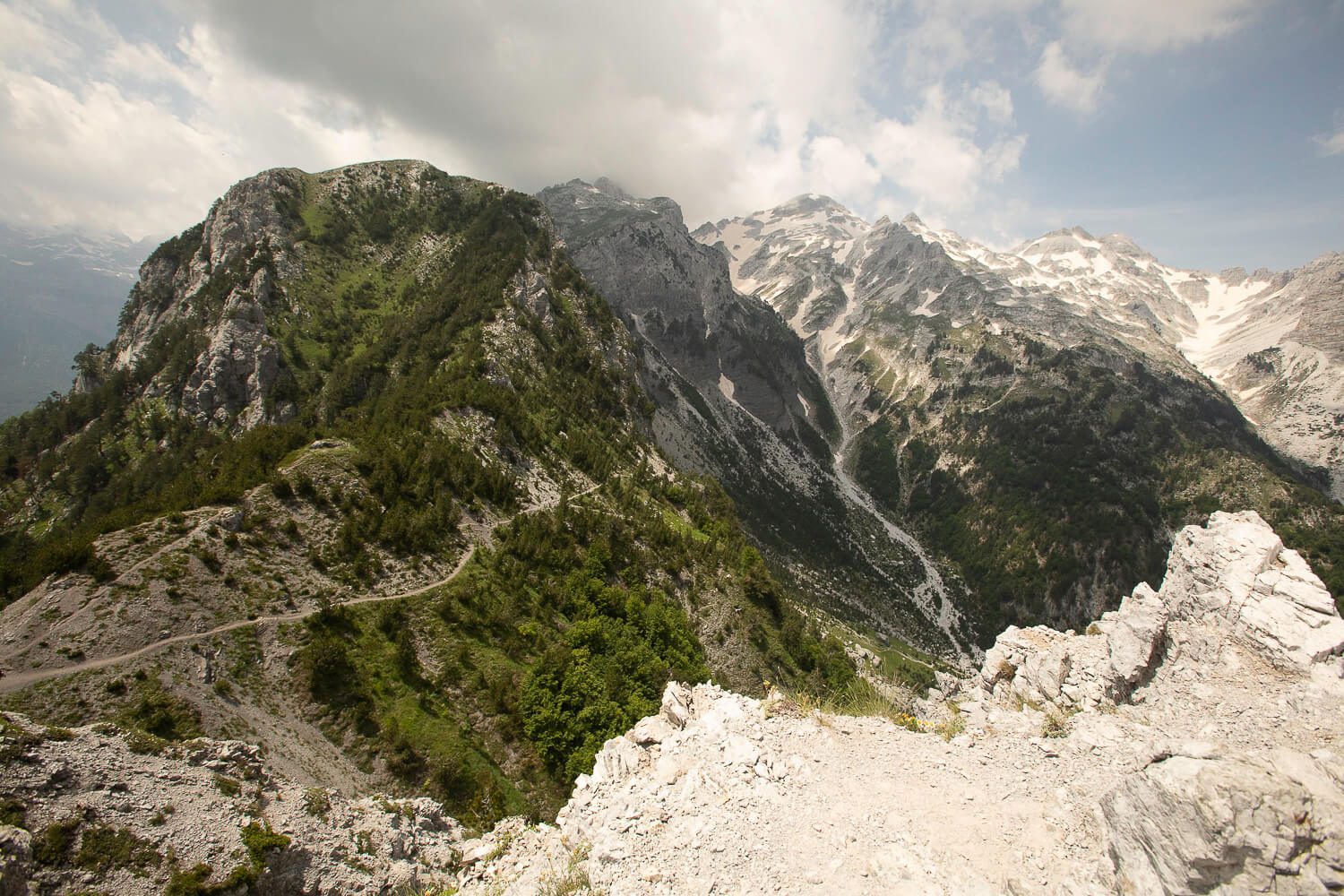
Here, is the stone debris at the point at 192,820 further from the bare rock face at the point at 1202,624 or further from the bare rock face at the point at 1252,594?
the bare rock face at the point at 1252,594

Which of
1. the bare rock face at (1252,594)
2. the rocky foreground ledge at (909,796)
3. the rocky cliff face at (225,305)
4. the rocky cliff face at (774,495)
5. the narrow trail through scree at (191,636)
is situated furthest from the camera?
the rocky cliff face at (774,495)

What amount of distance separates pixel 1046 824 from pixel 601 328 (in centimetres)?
9438

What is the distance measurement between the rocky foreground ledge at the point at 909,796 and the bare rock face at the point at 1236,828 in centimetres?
3

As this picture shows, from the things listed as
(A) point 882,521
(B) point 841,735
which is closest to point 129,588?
(B) point 841,735

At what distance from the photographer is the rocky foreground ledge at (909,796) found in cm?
866

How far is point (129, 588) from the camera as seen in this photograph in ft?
82.9

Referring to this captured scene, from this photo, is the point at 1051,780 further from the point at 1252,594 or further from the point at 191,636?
the point at 191,636

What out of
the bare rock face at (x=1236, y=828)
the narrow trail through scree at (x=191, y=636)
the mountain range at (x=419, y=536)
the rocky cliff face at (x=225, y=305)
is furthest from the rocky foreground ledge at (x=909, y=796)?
the rocky cliff face at (x=225, y=305)

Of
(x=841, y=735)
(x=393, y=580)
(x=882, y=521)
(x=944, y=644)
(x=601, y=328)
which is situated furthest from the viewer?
(x=882, y=521)

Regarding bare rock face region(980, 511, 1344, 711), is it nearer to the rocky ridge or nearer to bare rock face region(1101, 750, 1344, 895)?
the rocky ridge

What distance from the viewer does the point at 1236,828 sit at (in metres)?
7.88

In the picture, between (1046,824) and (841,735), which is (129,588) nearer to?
(841,735)

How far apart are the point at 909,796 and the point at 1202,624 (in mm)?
12702

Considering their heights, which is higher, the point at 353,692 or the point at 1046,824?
the point at 1046,824
